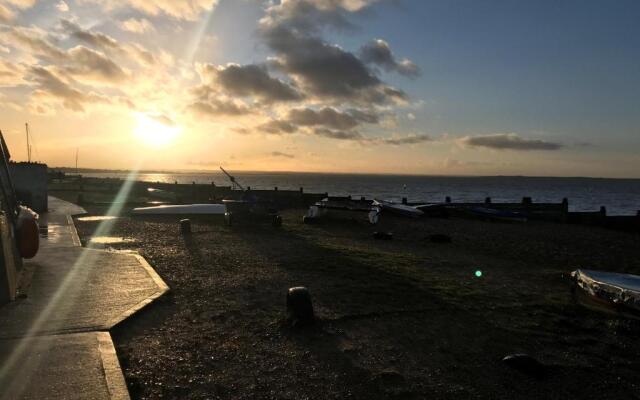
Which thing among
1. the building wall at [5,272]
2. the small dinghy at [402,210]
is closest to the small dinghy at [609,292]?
the building wall at [5,272]

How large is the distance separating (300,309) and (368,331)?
1.10 metres

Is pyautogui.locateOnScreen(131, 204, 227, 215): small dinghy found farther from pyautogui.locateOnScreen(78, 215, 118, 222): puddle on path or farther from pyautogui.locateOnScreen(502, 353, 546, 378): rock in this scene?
pyautogui.locateOnScreen(502, 353, 546, 378): rock

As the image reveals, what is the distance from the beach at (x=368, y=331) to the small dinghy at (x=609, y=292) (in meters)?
0.22

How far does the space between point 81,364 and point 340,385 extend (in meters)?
2.87

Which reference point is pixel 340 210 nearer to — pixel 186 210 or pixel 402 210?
pixel 402 210

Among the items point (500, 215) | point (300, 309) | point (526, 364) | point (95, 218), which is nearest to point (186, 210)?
point (95, 218)

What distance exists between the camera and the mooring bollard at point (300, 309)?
22.6 feet

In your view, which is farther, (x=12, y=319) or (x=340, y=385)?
(x=12, y=319)

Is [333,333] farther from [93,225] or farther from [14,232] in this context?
[93,225]

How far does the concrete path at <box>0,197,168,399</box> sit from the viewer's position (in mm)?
4445

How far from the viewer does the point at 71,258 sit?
10.8 metres

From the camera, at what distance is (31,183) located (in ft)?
75.2

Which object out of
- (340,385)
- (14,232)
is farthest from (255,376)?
(14,232)

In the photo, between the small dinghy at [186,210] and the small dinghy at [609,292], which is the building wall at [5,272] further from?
the small dinghy at [186,210]
